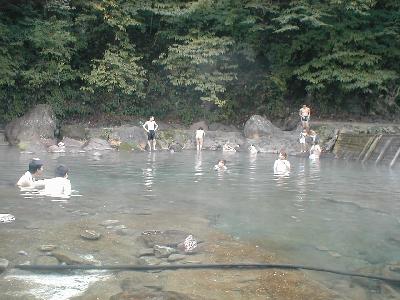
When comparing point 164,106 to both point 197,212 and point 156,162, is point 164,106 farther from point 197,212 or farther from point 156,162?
point 197,212

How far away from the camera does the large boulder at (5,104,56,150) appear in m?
24.6

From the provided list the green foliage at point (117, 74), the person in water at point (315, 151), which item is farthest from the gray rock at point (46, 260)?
the green foliage at point (117, 74)

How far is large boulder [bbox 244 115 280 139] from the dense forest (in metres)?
2.87

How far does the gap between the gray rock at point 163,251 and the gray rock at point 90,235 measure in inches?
40.8

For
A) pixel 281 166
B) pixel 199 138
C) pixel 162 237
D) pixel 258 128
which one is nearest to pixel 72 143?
pixel 199 138

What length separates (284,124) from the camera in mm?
28891

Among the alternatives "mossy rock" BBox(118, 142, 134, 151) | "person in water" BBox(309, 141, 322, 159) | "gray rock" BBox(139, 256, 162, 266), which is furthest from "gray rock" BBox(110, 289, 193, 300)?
"mossy rock" BBox(118, 142, 134, 151)

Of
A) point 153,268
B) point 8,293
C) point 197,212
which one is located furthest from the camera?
point 197,212

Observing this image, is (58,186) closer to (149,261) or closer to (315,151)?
(149,261)

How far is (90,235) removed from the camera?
786 cm

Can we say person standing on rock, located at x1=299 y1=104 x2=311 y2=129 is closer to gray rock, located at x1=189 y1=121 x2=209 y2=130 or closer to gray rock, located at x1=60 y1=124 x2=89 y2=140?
gray rock, located at x1=189 y1=121 x2=209 y2=130

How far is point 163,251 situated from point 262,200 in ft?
15.8

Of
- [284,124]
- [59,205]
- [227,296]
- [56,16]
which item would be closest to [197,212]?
[59,205]

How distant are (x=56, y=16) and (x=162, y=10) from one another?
6.32m
